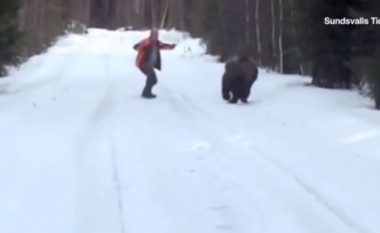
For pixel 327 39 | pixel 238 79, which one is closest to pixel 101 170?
pixel 238 79

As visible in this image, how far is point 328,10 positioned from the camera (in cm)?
2155

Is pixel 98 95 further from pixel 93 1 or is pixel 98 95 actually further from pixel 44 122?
pixel 93 1

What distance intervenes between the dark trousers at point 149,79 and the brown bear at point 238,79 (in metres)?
1.77

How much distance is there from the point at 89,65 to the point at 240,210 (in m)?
26.1

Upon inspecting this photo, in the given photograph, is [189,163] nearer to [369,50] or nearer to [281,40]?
[369,50]

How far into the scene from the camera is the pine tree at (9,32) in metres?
21.5

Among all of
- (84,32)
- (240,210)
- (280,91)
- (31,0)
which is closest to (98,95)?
(280,91)

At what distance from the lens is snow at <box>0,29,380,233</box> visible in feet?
24.8

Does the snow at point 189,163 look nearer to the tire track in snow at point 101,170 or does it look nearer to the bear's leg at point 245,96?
the tire track in snow at point 101,170

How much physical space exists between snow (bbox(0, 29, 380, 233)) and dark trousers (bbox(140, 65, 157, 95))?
304mm

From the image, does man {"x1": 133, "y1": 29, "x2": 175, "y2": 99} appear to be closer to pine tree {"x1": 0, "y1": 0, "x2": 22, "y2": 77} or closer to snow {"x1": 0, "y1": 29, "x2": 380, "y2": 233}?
snow {"x1": 0, "y1": 29, "x2": 380, "y2": 233}

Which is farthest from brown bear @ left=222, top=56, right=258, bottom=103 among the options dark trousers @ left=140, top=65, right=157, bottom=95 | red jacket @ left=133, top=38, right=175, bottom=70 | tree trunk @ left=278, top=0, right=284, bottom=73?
tree trunk @ left=278, top=0, right=284, bottom=73

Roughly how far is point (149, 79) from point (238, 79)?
2285 millimetres

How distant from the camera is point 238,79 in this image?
1844cm
